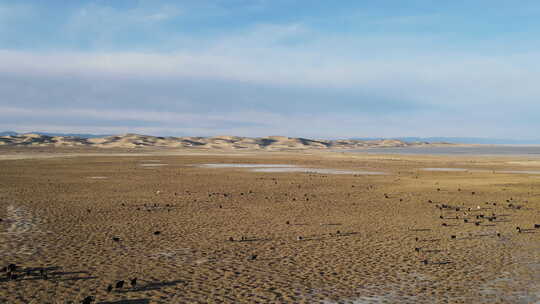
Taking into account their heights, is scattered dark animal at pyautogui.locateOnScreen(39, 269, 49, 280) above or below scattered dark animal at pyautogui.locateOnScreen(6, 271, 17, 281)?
below

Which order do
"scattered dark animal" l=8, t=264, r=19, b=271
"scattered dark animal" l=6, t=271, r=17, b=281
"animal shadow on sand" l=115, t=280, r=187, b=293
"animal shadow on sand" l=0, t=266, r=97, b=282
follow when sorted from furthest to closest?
"scattered dark animal" l=8, t=264, r=19, b=271 < "animal shadow on sand" l=0, t=266, r=97, b=282 < "scattered dark animal" l=6, t=271, r=17, b=281 < "animal shadow on sand" l=115, t=280, r=187, b=293

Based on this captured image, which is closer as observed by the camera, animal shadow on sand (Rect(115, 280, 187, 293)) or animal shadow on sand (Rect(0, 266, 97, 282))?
animal shadow on sand (Rect(115, 280, 187, 293))

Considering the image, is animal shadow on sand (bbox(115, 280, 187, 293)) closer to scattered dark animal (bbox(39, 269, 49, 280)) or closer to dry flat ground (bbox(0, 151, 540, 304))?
dry flat ground (bbox(0, 151, 540, 304))

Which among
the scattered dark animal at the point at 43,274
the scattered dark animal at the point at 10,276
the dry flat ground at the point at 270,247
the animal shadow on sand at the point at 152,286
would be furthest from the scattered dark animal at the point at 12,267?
the animal shadow on sand at the point at 152,286

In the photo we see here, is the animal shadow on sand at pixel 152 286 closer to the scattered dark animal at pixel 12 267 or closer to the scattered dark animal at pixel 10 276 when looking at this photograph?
the scattered dark animal at pixel 10 276

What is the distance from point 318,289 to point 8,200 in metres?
20.5

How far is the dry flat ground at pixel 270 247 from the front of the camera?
10023 millimetres

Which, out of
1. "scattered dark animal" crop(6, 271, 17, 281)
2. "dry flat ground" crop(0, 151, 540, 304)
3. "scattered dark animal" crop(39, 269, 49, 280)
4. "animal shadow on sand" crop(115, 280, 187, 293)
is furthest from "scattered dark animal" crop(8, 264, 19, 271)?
"animal shadow on sand" crop(115, 280, 187, 293)

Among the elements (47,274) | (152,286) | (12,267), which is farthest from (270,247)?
(12,267)

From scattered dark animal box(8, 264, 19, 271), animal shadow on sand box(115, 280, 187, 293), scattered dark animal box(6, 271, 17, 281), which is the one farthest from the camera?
scattered dark animal box(8, 264, 19, 271)

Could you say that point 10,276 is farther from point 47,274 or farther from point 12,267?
point 47,274

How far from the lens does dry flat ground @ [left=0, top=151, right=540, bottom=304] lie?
10.0 m

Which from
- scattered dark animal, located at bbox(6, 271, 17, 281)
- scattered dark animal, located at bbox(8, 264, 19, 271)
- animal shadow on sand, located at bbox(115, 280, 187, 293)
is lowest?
animal shadow on sand, located at bbox(115, 280, 187, 293)

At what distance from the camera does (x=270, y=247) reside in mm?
14305
